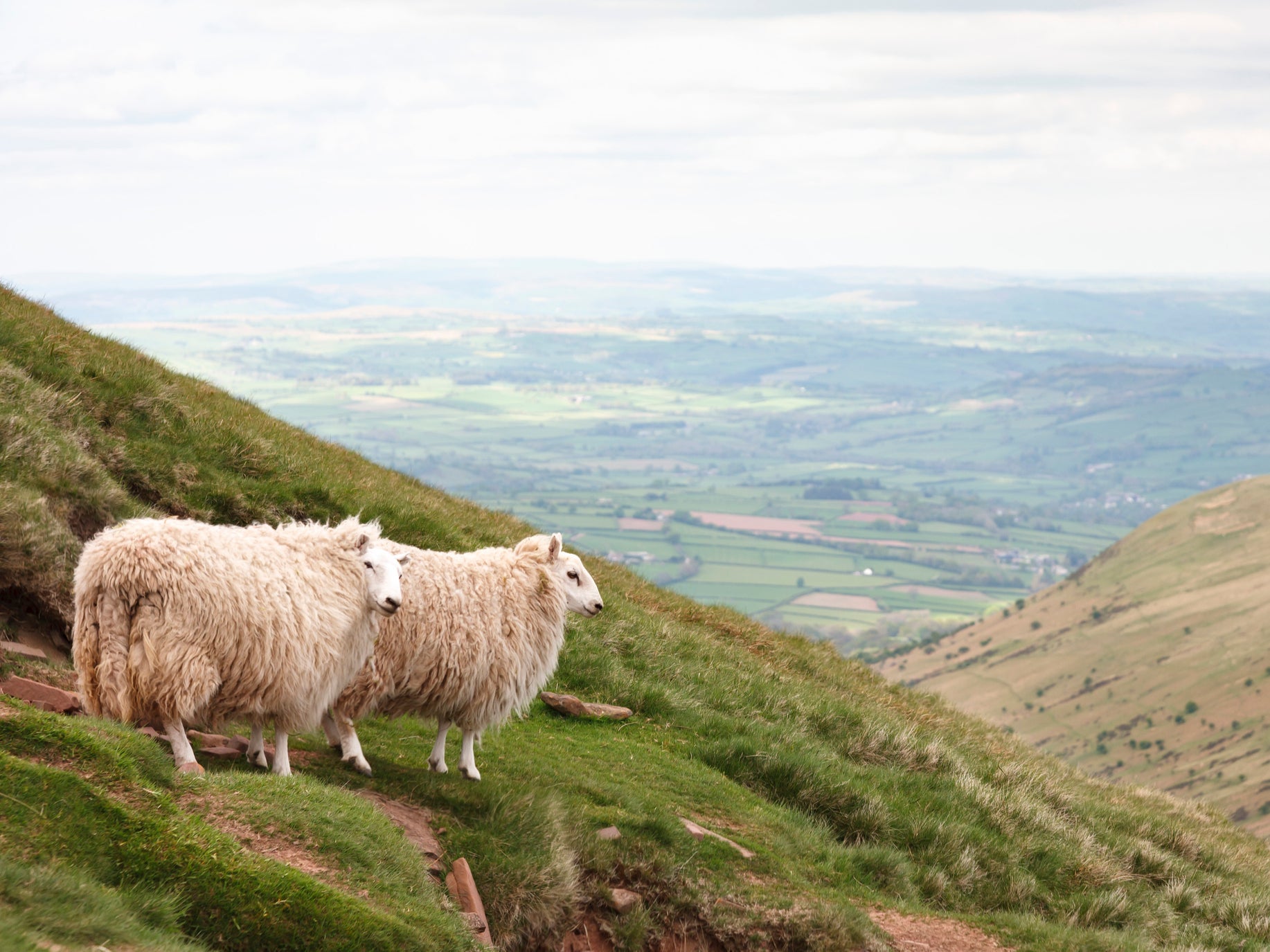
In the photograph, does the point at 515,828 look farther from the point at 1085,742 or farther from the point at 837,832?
the point at 1085,742

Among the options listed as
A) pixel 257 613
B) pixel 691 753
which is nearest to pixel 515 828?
pixel 257 613

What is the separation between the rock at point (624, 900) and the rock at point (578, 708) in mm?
4579

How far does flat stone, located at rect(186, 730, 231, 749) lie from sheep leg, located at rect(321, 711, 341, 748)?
3.55 feet

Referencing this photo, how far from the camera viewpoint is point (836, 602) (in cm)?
19512

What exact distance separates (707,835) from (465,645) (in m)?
3.55

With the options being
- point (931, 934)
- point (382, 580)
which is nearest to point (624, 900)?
point (931, 934)

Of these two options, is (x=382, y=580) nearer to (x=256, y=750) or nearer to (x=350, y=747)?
(x=350, y=747)

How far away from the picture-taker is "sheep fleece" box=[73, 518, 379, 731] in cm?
988

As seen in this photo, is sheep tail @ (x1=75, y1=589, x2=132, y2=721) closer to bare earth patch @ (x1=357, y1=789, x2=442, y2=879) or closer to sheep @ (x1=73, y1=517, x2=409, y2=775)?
sheep @ (x1=73, y1=517, x2=409, y2=775)

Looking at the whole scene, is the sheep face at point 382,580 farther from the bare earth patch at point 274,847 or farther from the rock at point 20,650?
the rock at point 20,650

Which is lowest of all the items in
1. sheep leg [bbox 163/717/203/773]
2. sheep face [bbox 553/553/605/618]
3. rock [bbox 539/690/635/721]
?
rock [bbox 539/690/635/721]

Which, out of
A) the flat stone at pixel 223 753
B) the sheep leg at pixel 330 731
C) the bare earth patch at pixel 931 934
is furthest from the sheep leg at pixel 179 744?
the bare earth patch at pixel 931 934

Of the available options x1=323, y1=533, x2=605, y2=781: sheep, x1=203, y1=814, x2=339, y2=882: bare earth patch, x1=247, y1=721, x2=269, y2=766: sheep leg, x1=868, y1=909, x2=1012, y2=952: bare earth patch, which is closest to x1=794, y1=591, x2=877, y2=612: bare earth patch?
x1=868, y1=909, x2=1012, y2=952: bare earth patch

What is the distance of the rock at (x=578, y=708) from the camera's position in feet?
53.2
